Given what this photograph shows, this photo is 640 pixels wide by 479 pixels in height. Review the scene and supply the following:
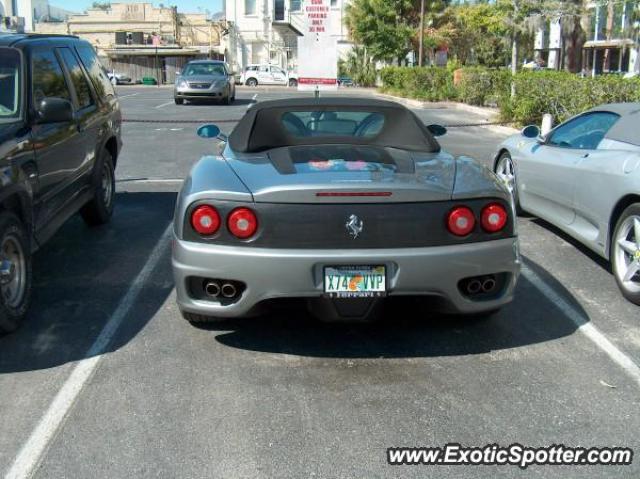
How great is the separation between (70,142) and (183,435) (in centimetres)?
333

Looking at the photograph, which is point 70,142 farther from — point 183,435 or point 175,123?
point 175,123

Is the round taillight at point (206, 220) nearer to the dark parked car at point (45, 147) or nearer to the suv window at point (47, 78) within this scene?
the dark parked car at point (45, 147)

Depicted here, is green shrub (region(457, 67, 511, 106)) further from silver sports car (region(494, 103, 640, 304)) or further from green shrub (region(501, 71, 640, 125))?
silver sports car (region(494, 103, 640, 304))

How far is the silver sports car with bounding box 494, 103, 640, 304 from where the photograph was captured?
517 centimetres

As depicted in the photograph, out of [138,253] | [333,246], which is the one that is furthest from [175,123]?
[333,246]

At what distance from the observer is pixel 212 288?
156 inches

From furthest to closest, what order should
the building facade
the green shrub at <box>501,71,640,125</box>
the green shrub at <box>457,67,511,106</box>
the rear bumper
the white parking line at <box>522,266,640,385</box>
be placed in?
the green shrub at <box>457,67,511,106</box> < the building facade < the green shrub at <box>501,71,640,125</box> < the white parking line at <box>522,266,640,385</box> < the rear bumper

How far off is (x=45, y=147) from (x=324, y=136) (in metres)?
1.98

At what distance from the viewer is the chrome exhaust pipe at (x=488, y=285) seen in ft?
13.4

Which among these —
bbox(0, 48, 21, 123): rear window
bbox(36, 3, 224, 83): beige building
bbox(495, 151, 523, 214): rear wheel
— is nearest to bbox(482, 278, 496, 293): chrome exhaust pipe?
bbox(0, 48, 21, 123): rear window

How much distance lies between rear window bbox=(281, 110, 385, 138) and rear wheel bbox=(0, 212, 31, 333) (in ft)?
6.44

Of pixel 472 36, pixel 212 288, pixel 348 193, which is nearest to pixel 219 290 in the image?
pixel 212 288

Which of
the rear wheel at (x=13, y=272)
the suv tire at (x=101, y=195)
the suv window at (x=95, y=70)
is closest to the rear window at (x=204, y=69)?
the suv window at (x=95, y=70)

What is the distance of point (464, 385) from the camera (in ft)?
12.5
